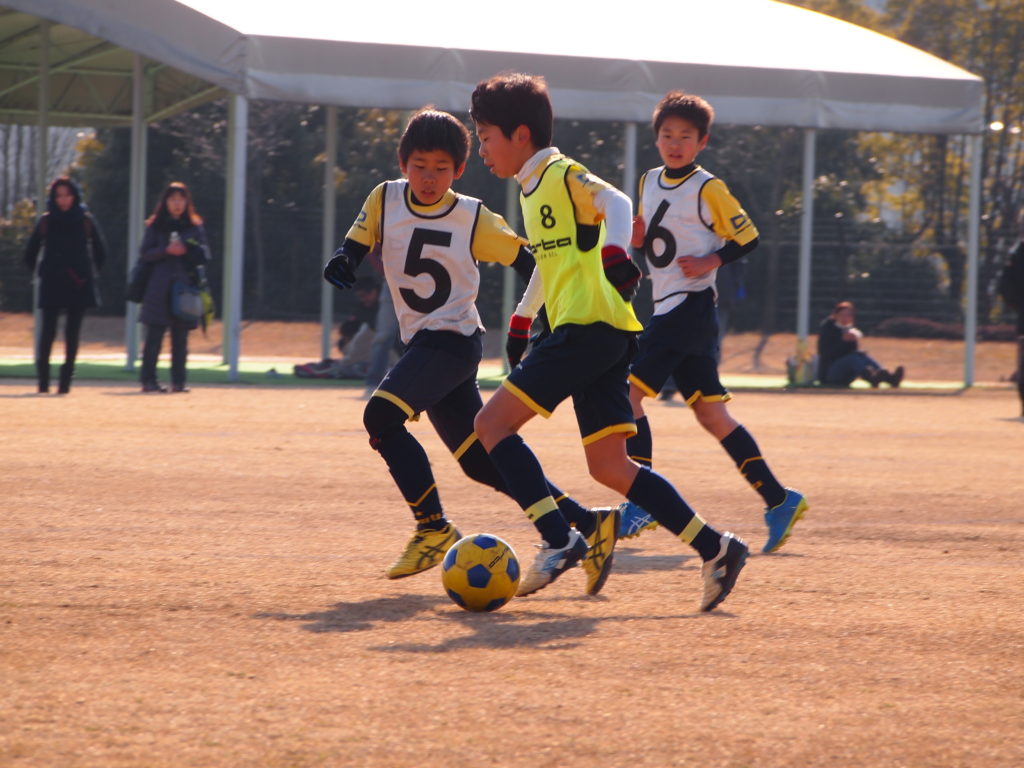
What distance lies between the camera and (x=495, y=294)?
2420cm

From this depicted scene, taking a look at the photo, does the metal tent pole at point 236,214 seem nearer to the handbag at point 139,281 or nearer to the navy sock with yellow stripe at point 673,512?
the handbag at point 139,281

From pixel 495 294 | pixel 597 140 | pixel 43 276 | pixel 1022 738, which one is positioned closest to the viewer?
pixel 1022 738

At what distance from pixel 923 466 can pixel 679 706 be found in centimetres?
→ 651

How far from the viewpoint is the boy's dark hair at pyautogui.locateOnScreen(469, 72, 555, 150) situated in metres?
5.05

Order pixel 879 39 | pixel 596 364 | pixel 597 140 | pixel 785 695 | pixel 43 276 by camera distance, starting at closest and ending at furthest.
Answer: pixel 785 695, pixel 596 364, pixel 43 276, pixel 879 39, pixel 597 140

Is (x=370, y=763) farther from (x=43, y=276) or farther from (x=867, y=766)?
(x=43, y=276)

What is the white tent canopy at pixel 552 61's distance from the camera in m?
16.0

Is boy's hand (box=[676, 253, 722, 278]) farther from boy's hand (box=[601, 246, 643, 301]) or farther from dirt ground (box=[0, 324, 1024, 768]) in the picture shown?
boy's hand (box=[601, 246, 643, 301])

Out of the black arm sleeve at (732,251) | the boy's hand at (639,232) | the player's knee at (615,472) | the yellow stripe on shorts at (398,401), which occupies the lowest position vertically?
the player's knee at (615,472)

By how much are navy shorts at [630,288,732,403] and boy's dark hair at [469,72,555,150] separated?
165 cm

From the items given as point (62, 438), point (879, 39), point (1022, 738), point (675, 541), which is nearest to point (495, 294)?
point (879, 39)

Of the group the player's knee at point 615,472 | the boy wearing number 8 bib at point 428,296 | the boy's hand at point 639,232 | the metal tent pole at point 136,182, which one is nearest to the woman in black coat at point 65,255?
the metal tent pole at point 136,182

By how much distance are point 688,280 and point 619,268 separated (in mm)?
2029

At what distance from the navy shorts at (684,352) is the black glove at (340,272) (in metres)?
1.67
